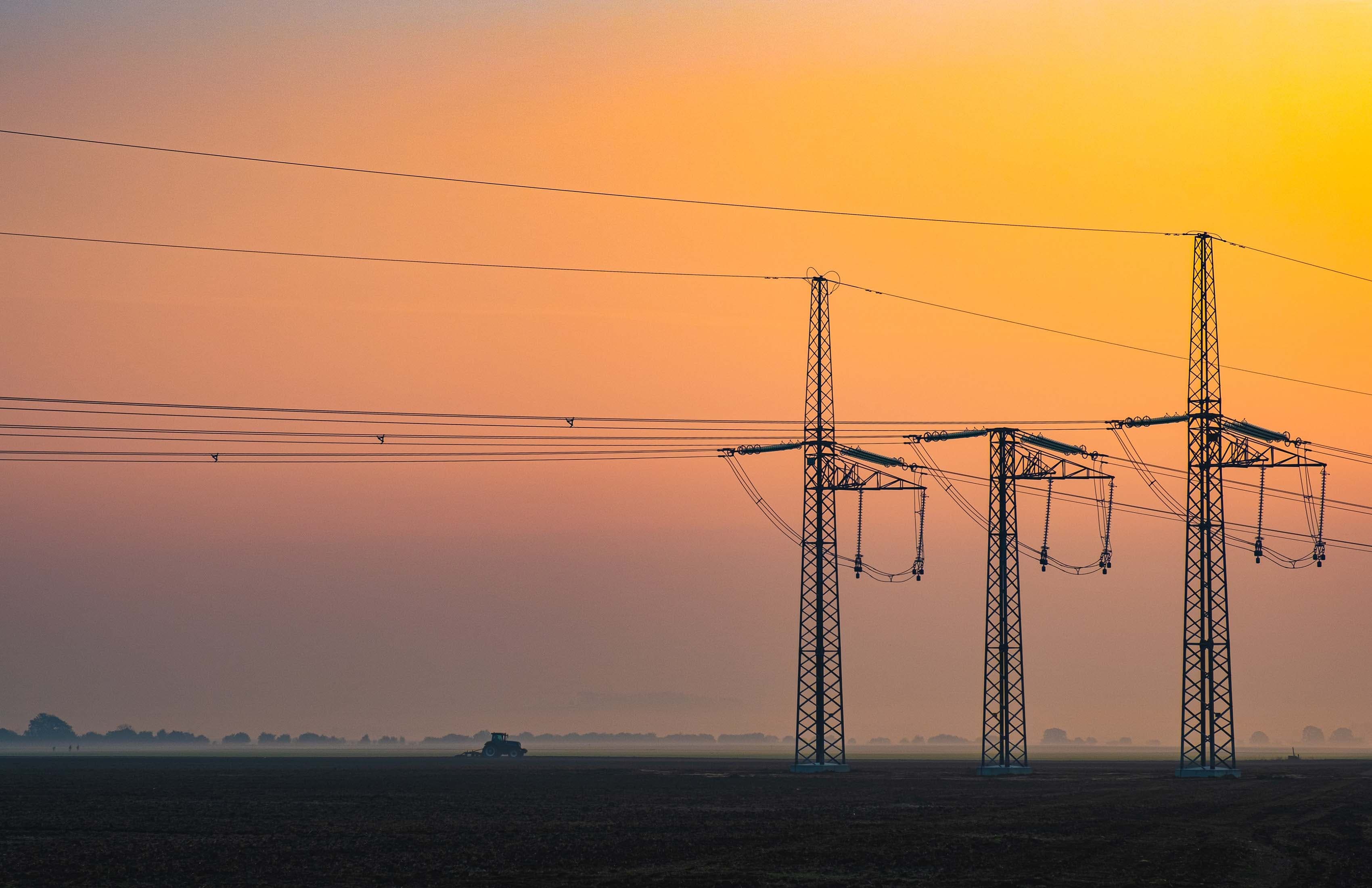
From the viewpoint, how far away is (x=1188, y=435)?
90.3 metres

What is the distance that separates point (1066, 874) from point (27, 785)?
8128cm

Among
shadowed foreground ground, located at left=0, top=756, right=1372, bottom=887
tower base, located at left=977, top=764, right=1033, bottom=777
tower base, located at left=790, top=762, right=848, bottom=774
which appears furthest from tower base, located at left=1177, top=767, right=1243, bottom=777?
tower base, located at left=790, top=762, right=848, bottom=774

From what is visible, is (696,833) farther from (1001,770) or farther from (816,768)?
(1001,770)

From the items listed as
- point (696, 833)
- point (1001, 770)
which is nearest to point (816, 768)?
point (1001, 770)

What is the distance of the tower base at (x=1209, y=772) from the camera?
91500 millimetres

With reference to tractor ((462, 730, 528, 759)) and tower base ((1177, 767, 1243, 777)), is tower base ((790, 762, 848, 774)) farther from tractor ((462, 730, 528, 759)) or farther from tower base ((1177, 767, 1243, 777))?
tractor ((462, 730, 528, 759))

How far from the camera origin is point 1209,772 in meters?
91.6

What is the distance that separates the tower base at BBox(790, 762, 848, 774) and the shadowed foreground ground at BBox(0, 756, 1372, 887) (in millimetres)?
1241

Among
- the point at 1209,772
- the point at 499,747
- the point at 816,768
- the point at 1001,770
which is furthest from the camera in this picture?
the point at 499,747

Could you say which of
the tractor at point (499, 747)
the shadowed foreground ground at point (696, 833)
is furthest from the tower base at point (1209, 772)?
the tractor at point (499, 747)

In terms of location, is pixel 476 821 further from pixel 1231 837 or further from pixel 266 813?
pixel 1231 837

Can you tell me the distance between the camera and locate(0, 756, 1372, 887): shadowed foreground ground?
41594 mm

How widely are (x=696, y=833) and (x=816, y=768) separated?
45343mm

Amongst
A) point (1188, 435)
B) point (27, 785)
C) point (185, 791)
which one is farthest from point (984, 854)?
point (27, 785)
